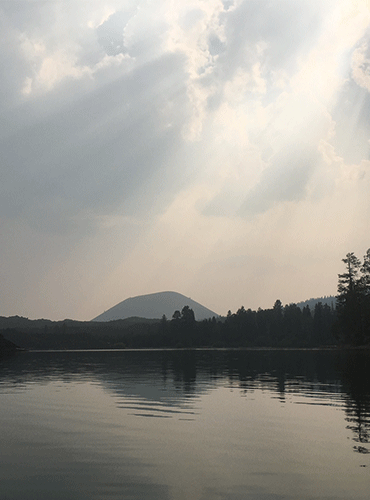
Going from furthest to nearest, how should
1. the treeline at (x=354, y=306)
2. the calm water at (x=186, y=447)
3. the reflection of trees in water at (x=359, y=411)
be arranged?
the treeline at (x=354, y=306), the reflection of trees in water at (x=359, y=411), the calm water at (x=186, y=447)

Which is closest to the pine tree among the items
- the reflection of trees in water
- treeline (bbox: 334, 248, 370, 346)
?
treeline (bbox: 334, 248, 370, 346)

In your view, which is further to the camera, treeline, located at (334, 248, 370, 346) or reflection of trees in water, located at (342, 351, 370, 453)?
treeline, located at (334, 248, 370, 346)

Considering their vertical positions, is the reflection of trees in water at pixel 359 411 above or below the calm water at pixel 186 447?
above

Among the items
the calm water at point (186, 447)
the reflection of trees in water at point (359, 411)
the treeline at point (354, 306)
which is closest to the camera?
the calm water at point (186, 447)

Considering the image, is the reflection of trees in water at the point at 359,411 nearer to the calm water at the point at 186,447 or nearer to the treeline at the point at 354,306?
the calm water at the point at 186,447

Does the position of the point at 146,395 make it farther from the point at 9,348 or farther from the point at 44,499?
the point at 9,348

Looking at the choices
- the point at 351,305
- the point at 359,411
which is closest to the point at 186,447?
the point at 359,411

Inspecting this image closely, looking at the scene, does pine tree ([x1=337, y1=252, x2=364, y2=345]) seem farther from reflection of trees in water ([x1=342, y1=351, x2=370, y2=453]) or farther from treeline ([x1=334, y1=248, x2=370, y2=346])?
reflection of trees in water ([x1=342, y1=351, x2=370, y2=453])

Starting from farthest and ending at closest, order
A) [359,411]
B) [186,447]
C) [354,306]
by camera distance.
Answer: [354,306] → [359,411] → [186,447]

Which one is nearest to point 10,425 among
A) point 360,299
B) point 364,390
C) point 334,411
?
point 334,411

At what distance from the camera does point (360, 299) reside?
143m

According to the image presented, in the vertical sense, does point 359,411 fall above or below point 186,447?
above

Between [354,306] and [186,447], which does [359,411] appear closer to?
[186,447]

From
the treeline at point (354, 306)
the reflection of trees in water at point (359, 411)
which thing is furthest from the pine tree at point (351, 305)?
the reflection of trees in water at point (359, 411)
